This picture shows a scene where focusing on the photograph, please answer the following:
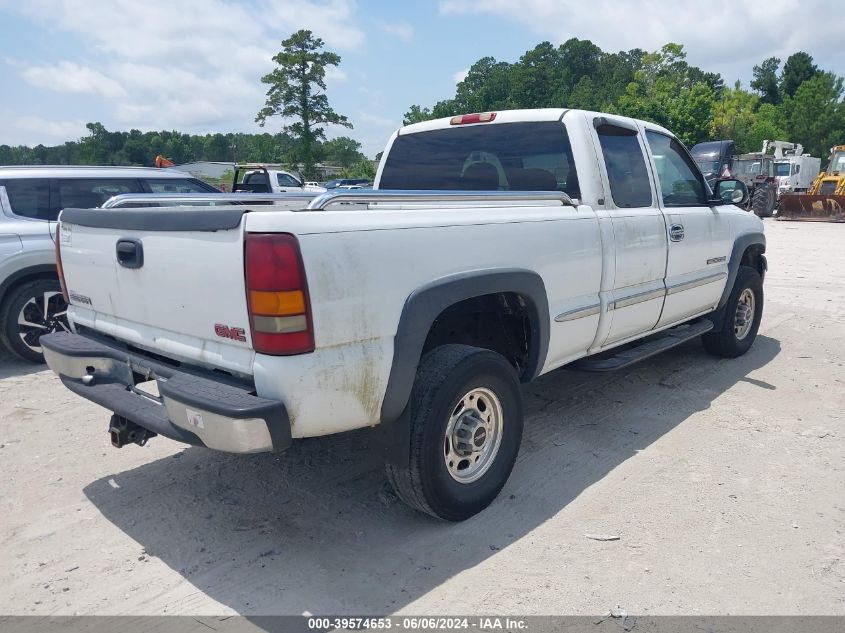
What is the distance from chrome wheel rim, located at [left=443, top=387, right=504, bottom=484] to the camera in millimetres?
3121

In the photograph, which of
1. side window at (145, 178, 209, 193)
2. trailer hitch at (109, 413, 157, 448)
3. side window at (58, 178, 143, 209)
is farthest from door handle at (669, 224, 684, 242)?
side window at (58, 178, 143, 209)

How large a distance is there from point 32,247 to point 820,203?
75.1 feet

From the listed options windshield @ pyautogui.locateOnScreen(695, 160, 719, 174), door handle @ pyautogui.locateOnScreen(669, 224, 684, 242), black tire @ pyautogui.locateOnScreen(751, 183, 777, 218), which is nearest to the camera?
door handle @ pyautogui.locateOnScreen(669, 224, 684, 242)

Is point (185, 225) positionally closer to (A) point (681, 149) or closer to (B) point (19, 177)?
(A) point (681, 149)

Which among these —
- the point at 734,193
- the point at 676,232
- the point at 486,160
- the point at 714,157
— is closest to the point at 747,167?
the point at 714,157

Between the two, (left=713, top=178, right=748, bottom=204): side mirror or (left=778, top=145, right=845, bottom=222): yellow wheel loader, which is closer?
(left=713, top=178, right=748, bottom=204): side mirror

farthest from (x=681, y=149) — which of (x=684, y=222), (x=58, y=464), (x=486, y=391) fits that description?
(x=58, y=464)

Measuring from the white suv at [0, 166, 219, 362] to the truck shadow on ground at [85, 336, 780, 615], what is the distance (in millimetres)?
2801

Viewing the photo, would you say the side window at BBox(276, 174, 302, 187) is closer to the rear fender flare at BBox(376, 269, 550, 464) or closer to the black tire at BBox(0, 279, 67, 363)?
the black tire at BBox(0, 279, 67, 363)

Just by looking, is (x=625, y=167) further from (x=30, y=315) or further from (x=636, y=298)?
(x=30, y=315)

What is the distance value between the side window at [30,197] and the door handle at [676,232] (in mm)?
5350

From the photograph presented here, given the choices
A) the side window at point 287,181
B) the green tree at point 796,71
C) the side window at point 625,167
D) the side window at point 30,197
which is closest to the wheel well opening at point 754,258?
the side window at point 625,167

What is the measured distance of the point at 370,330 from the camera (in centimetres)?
258

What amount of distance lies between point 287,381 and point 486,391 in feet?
3.74
